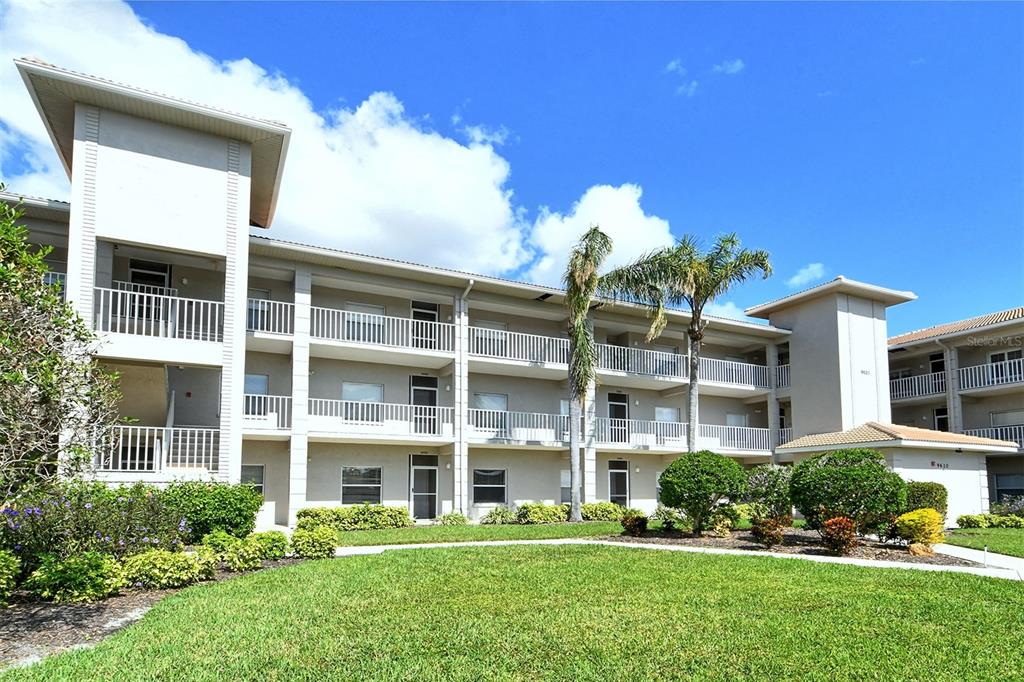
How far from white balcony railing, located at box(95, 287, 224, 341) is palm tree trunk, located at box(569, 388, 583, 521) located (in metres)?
11.0

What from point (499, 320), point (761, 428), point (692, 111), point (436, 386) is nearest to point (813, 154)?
point (692, 111)

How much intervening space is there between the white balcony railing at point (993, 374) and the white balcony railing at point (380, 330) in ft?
71.5

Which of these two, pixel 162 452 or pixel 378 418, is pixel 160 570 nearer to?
pixel 162 452

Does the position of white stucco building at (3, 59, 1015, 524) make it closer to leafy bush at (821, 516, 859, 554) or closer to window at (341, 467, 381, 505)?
window at (341, 467, 381, 505)

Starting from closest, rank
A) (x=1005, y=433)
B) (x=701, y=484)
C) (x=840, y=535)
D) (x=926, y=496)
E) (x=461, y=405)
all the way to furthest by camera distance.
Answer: (x=840, y=535), (x=701, y=484), (x=926, y=496), (x=461, y=405), (x=1005, y=433)

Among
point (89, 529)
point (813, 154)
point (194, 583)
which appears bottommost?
point (194, 583)

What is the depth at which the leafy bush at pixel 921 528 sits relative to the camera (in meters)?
13.8

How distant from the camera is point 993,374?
2847cm

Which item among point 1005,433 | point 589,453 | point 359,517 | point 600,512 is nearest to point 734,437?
point 589,453

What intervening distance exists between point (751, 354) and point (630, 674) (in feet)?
92.5

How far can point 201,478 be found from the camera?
1530cm

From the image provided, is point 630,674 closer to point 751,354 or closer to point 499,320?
point 499,320

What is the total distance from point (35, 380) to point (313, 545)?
21.4 feet

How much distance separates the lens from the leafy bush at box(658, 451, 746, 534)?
15969 mm
